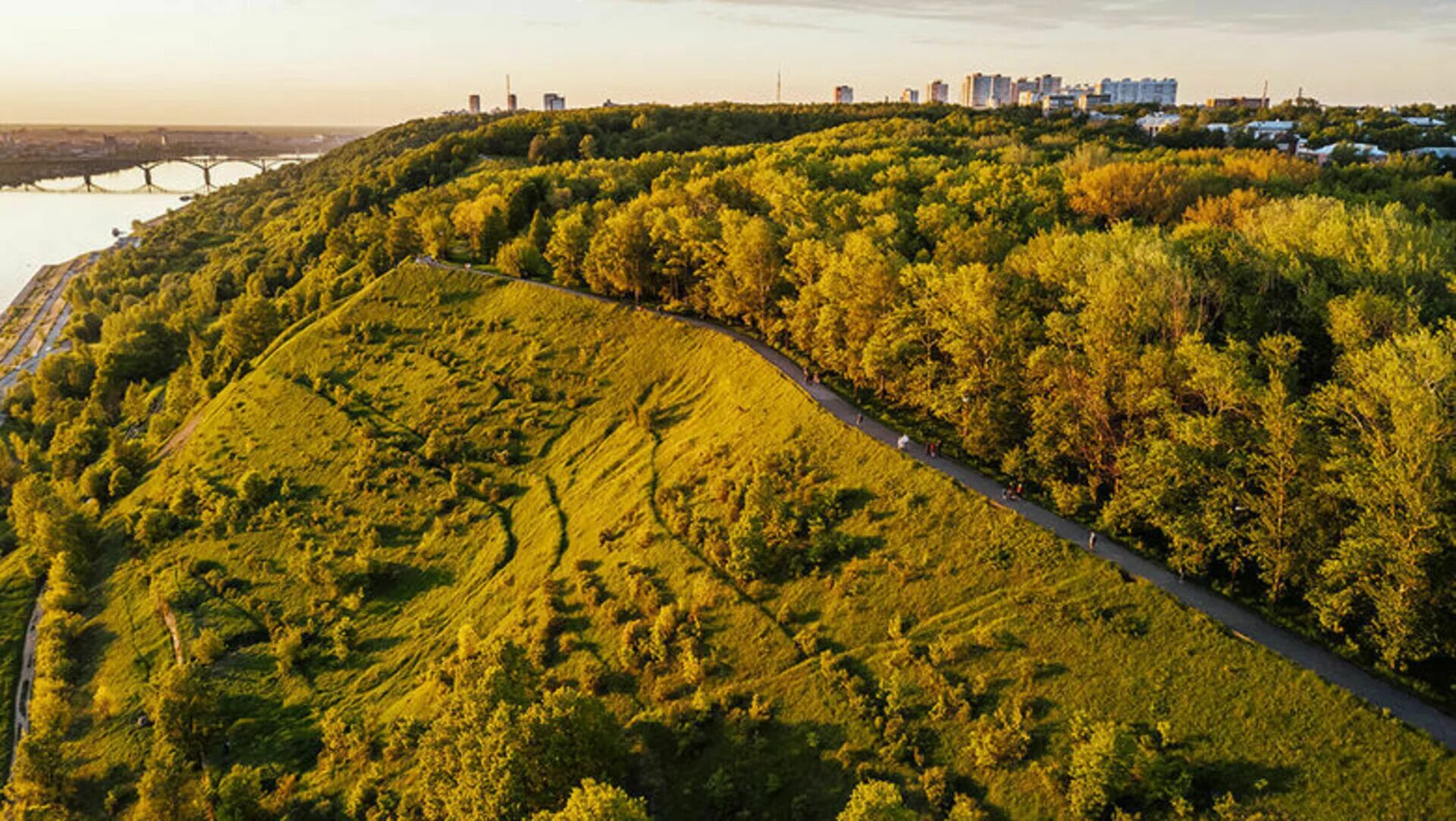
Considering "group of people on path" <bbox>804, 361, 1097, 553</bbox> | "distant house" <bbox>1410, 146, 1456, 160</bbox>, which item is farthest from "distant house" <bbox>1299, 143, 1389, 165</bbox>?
"group of people on path" <bbox>804, 361, 1097, 553</bbox>

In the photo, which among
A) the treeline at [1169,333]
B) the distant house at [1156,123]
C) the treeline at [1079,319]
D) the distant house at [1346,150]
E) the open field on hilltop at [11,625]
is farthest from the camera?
the distant house at [1156,123]

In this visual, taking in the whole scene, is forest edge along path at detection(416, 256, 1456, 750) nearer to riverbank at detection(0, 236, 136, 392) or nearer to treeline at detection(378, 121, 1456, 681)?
treeline at detection(378, 121, 1456, 681)

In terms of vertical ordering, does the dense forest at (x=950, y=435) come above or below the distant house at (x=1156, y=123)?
below

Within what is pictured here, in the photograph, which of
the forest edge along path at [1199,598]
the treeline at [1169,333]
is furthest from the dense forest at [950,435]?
the forest edge along path at [1199,598]

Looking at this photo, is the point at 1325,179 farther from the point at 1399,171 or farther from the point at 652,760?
the point at 652,760

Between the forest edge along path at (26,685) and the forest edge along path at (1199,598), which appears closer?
the forest edge along path at (1199,598)

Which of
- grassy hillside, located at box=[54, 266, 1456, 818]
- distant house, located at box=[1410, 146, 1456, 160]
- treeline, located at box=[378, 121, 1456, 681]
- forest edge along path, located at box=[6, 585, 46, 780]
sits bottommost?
forest edge along path, located at box=[6, 585, 46, 780]

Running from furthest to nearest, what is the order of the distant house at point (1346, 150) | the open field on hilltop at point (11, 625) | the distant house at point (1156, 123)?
the distant house at point (1156, 123) → the distant house at point (1346, 150) → the open field on hilltop at point (11, 625)

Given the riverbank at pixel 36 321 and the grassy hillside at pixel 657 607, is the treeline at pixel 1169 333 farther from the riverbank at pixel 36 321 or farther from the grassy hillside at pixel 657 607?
the riverbank at pixel 36 321
